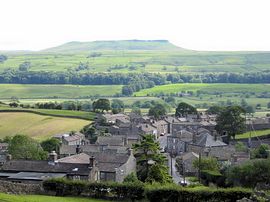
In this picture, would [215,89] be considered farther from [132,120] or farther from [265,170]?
[265,170]

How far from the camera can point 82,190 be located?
3422 centimetres

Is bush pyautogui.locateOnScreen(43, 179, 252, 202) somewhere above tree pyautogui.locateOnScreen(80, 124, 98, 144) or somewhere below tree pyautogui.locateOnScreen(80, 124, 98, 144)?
above

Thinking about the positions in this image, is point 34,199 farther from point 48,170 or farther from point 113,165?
point 113,165

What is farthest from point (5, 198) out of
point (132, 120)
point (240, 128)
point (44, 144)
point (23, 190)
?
point (132, 120)

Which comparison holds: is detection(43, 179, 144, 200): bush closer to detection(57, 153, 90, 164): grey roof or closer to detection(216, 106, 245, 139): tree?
detection(57, 153, 90, 164): grey roof

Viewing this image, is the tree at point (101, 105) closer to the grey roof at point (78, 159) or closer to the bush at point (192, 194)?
the grey roof at point (78, 159)

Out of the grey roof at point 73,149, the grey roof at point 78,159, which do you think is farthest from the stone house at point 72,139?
the grey roof at point 78,159

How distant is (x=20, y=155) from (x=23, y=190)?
2952 centimetres

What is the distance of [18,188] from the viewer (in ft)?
110

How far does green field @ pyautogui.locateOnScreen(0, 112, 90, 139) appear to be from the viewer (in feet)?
318

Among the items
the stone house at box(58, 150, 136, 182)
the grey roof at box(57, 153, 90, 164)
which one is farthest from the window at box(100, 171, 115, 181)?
the grey roof at box(57, 153, 90, 164)

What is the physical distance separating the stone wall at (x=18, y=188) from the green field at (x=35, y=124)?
58466 mm

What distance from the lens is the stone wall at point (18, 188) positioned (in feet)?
106

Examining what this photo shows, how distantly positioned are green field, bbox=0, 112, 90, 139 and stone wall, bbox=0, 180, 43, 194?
58.5 m
